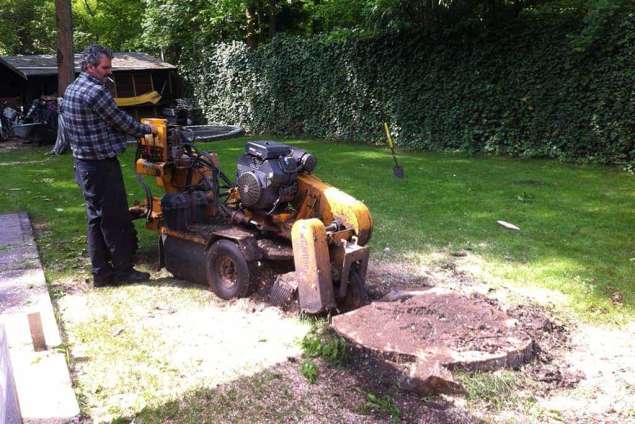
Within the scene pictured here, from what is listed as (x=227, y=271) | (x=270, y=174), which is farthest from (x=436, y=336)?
(x=227, y=271)

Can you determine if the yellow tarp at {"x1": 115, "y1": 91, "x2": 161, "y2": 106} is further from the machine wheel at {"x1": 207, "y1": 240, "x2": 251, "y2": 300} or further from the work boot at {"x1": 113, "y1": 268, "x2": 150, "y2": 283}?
the machine wheel at {"x1": 207, "y1": 240, "x2": 251, "y2": 300}

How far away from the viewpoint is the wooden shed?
20.5 m

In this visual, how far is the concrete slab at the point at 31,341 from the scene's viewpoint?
10.7 feet

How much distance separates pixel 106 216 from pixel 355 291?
7.18 feet

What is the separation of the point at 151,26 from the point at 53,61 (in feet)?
12.7

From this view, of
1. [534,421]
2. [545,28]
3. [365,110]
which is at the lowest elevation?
[534,421]

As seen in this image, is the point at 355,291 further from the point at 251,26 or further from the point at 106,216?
the point at 251,26

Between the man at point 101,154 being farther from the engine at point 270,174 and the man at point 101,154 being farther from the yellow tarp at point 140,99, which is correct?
the yellow tarp at point 140,99

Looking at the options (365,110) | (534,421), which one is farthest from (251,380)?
(365,110)

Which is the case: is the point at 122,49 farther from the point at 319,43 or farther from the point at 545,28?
the point at 545,28

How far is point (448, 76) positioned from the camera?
498 inches

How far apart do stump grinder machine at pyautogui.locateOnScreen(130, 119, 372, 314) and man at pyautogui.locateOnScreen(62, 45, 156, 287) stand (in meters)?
0.34

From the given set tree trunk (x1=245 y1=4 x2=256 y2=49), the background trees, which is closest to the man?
the background trees

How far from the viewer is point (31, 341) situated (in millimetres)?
4047
